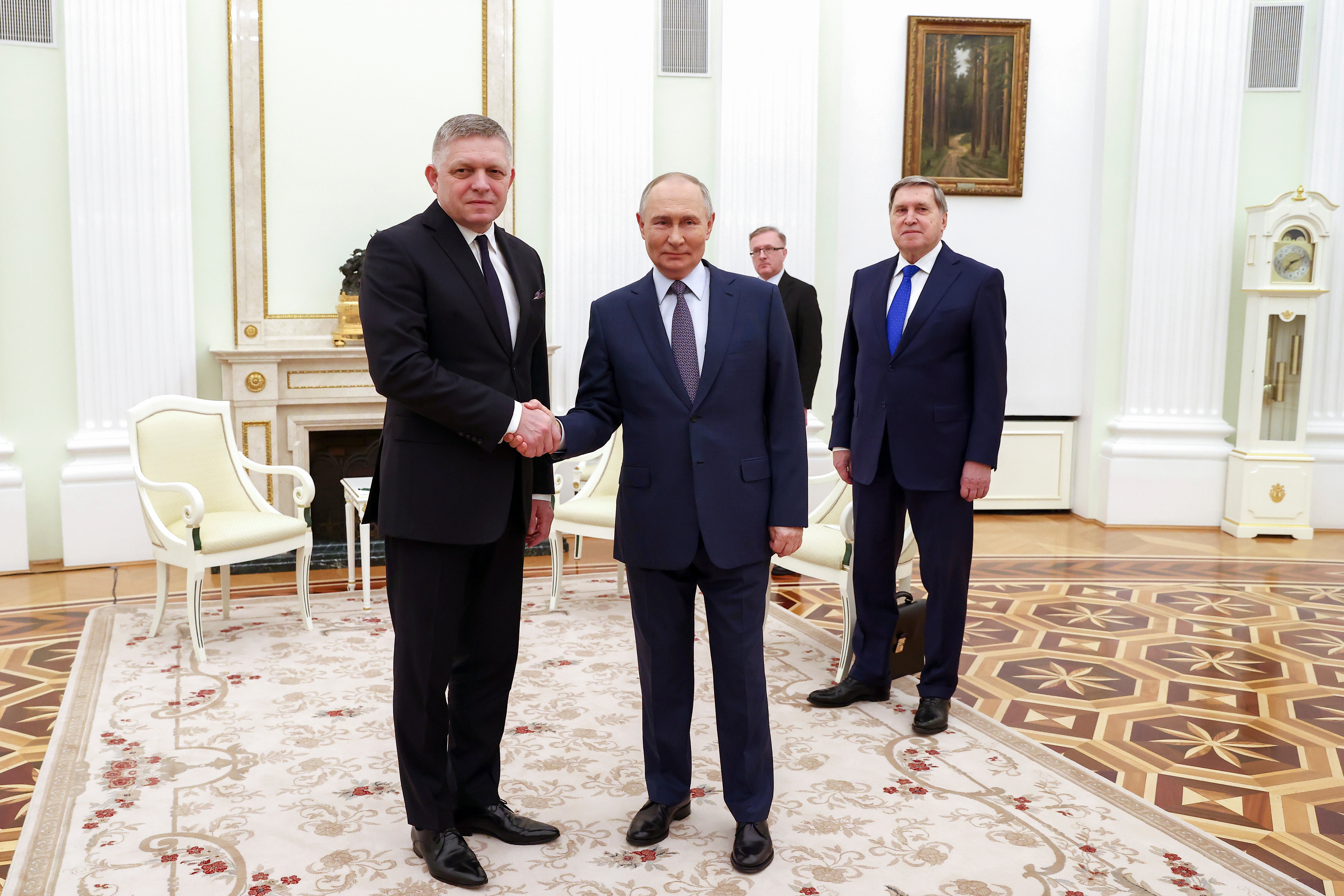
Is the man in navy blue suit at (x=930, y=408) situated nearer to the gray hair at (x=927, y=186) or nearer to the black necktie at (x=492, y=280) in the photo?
the gray hair at (x=927, y=186)

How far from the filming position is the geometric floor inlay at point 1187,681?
10.1 ft

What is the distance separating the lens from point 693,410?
2572 mm

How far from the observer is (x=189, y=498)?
4.72 m

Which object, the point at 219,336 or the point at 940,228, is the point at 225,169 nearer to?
the point at 219,336

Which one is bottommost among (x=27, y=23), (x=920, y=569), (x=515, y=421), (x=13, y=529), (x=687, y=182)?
(x=13, y=529)

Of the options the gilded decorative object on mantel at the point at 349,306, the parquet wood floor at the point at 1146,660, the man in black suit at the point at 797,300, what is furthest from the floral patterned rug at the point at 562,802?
the gilded decorative object on mantel at the point at 349,306

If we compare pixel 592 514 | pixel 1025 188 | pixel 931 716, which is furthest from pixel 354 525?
pixel 1025 188

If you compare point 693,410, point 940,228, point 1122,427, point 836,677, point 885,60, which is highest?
point 885,60

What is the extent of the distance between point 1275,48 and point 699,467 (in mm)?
7079

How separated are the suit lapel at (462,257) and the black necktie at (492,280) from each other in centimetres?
2

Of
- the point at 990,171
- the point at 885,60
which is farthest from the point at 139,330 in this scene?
the point at 990,171

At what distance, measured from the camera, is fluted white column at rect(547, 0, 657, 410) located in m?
6.89

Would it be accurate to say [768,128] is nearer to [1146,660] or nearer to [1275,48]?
[1275,48]

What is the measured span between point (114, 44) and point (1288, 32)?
25.5ft
